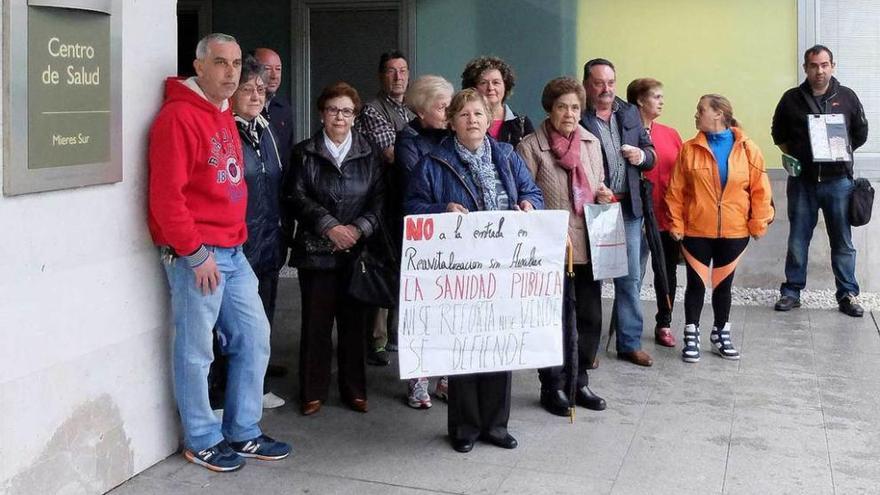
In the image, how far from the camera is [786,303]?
27.8ft

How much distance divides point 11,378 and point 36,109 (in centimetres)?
99

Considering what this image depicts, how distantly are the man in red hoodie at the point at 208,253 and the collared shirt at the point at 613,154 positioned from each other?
7.81 ft

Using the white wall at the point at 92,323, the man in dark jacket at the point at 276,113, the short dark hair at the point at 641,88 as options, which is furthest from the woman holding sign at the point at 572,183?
the white wall at the point at 92,323

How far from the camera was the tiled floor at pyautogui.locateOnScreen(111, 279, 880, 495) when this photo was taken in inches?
178

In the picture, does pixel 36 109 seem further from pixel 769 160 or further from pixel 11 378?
pixel 769 160

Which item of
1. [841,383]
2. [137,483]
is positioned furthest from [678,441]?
[137,483]

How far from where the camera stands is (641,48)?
9398 mm

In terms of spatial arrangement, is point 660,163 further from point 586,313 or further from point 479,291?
point 479,291

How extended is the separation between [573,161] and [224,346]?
86.0 inches

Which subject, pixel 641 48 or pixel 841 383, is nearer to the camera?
pixel 841 383

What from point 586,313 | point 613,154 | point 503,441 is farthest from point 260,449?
point 613,154

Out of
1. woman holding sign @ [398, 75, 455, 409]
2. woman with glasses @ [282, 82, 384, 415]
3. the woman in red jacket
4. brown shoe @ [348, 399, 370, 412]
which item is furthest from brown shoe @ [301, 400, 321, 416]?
the woman in red jacket

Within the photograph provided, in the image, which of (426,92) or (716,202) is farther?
(716,202)

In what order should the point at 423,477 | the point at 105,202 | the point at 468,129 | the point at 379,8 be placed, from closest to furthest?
the point at 105,202 < the point at 423,477 < the point at 468,129 < the point at 379,8
